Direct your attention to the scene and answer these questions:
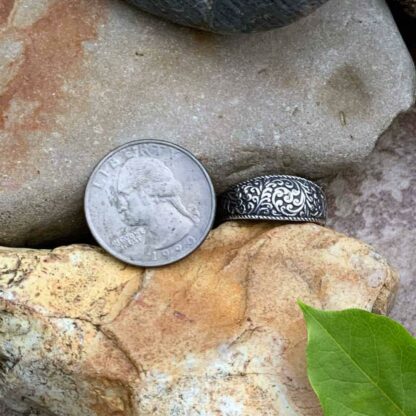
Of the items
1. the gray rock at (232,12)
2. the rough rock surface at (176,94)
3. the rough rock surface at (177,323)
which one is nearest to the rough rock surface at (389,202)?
the rough rock surface at (176,94)

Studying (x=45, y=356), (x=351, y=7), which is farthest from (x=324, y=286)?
(x=351, y=7)

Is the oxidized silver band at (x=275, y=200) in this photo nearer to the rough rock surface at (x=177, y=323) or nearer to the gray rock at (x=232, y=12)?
the rough rock surface at (x=177, y=323)

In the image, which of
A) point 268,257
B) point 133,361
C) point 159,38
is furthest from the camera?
point 159,38

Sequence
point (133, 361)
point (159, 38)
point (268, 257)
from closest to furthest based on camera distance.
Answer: point (133, 361) < point (268, 257) < point (159, 38)

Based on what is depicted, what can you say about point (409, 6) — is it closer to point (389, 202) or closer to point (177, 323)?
point (389, 202)

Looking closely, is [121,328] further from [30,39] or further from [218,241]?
[30,39]

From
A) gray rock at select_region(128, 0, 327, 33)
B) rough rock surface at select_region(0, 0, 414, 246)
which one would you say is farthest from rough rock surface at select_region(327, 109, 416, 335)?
gray rock at select_region(128, 0, 327, 33)

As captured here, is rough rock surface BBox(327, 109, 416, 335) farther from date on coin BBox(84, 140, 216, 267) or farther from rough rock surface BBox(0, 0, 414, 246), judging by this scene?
date on coin BBox(84, 140, 216, 267)
